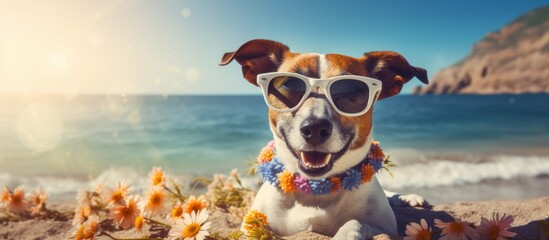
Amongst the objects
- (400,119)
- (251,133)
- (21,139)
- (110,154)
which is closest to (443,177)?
(110,154)

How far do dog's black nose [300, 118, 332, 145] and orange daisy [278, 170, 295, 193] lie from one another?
26 cm

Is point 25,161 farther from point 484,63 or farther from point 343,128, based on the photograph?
point 484,63

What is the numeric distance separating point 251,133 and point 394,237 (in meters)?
13.0

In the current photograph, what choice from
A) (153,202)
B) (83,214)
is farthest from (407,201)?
(83,214)

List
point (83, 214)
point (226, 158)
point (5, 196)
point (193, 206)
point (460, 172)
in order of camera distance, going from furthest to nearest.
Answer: point (226, 158) < point (460, 172) < point (5, 196) < point (83, 214) < point (193, 206)

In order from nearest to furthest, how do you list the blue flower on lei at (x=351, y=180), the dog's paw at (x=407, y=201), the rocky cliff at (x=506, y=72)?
the blue flower on lei at (x=351, y=180)
the dog's paw at (x=407, y=201)
the rocky cliff at (x=506, y=72)

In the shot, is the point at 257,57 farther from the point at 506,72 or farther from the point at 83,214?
the point at 506,72

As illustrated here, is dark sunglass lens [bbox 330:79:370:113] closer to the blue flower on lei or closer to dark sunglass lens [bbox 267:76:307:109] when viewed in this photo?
dark sunglass lens [bbox 267:76:307:109]

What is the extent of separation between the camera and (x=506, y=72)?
233 feet

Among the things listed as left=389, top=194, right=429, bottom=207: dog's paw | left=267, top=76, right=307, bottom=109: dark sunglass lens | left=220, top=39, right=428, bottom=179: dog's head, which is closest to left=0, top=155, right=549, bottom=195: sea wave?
left=389, top=194, right=429, bottom=207: dog's paw

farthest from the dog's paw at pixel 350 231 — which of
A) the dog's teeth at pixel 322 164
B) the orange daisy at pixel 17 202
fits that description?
the orange daisy at pixel 17 202

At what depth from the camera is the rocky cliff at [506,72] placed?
66.4 metres

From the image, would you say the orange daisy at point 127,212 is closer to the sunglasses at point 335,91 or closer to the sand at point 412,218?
the sand at point 412,218

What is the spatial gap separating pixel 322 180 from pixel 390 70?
0.72 metres
